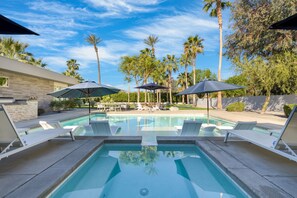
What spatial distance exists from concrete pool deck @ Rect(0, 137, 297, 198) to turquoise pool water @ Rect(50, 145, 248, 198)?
0.21m

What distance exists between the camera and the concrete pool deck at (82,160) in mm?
2992

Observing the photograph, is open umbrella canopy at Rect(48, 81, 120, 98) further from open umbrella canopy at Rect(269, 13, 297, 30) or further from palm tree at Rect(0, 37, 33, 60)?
palm tree at Rect(0, 37, 33, 60)

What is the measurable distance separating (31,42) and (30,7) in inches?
418

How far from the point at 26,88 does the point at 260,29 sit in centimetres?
2089

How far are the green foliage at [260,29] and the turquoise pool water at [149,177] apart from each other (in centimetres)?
1589

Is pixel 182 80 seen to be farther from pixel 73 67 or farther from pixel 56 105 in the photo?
pixel 56 105

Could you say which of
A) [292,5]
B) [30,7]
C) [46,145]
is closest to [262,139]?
[46,145]

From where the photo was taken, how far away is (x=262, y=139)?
4672 mm

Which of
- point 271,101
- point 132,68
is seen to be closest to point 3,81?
point 132,68

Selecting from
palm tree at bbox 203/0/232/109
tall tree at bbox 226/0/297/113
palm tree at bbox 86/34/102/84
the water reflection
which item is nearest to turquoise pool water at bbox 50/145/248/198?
the water reflection

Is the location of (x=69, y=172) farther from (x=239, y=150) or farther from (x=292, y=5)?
(x=292, y=5)

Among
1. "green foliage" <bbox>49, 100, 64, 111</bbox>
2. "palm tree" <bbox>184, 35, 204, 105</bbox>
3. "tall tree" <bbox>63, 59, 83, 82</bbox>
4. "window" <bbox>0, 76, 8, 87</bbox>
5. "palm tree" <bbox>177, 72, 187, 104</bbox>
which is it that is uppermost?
"palm tree" <bbox>184, 35, 204, 105</bbox>

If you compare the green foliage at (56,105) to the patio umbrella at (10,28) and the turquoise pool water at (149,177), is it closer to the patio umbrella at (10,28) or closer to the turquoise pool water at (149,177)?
the turquoise pool water at (149,177)

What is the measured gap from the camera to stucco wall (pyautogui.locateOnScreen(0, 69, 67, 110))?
13984 millimetres
